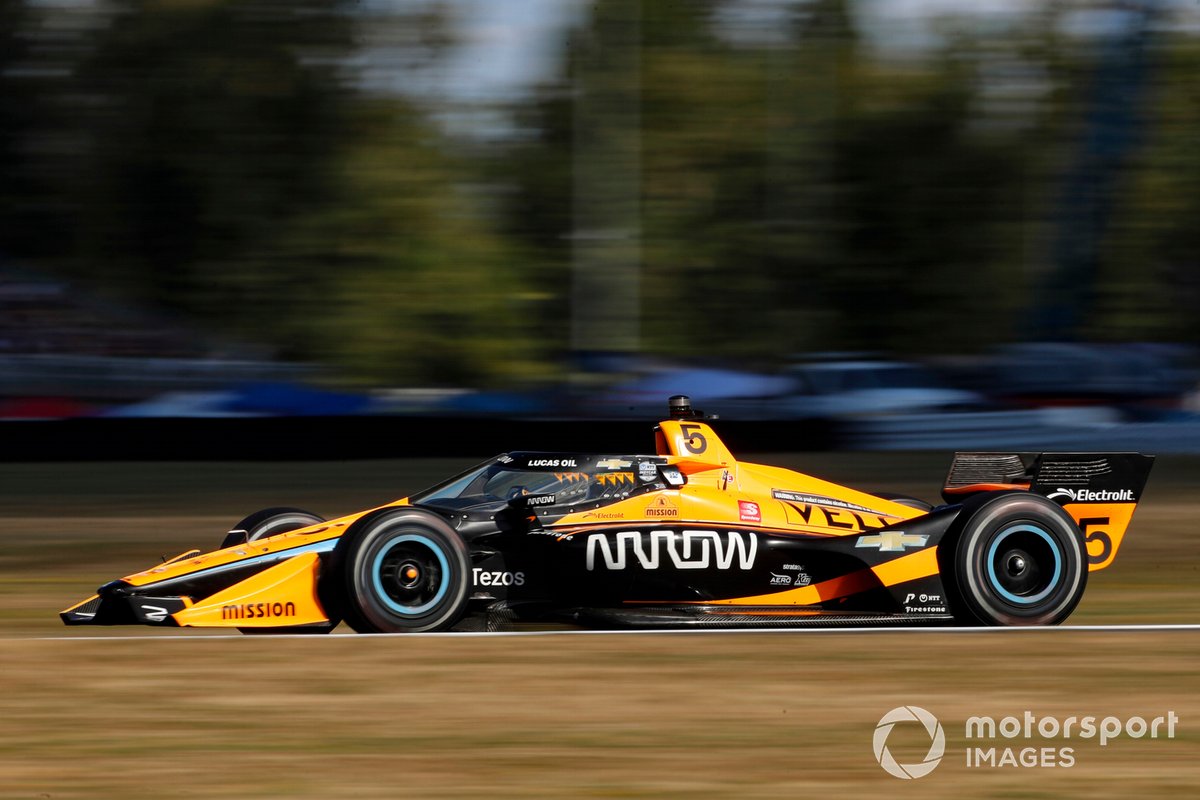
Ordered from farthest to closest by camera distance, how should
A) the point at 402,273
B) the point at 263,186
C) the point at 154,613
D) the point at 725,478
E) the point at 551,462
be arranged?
the point at 263,186 < the point at 402,273 < the point at 725,478 < the point at 551,462 < the point at 154,613

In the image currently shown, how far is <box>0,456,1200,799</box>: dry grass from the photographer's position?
4965 millimetres

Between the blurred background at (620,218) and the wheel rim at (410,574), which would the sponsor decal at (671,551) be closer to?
the wheel rim at (410,574)

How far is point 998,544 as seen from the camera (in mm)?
7555

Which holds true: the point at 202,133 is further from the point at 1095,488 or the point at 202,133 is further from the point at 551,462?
the point at 1095,488

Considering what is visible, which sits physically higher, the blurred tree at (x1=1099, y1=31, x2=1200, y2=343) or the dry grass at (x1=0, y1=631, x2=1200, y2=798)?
the blurred tree at (x1=1099, y1=31, x2=1200, y2=343)

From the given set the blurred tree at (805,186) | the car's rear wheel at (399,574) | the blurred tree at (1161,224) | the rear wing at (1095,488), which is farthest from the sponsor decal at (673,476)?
the blurred tree at (1161,224)

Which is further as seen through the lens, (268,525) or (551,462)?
(268,525)

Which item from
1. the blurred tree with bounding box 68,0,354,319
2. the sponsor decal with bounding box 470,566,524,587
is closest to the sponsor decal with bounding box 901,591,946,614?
the sponsor decal with bounding box 470,566,524,587

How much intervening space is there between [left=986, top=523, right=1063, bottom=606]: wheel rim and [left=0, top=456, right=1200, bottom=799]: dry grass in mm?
319

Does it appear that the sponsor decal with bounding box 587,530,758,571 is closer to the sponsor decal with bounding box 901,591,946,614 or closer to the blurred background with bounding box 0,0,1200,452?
the sponsor decal with bounding box 901,591,946,614

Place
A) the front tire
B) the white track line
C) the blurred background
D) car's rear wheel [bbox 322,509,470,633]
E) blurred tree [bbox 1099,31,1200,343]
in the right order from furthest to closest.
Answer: blurred tree [bbox 1099,31,1200,343] < the blurred background < the front tire < the white track line < car's rear wheel [bbox 322,509,470,633]

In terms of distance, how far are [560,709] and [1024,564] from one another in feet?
9.18

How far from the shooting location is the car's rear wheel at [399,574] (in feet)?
23.4

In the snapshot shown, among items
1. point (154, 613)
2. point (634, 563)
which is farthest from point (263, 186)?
point (634, 563)
